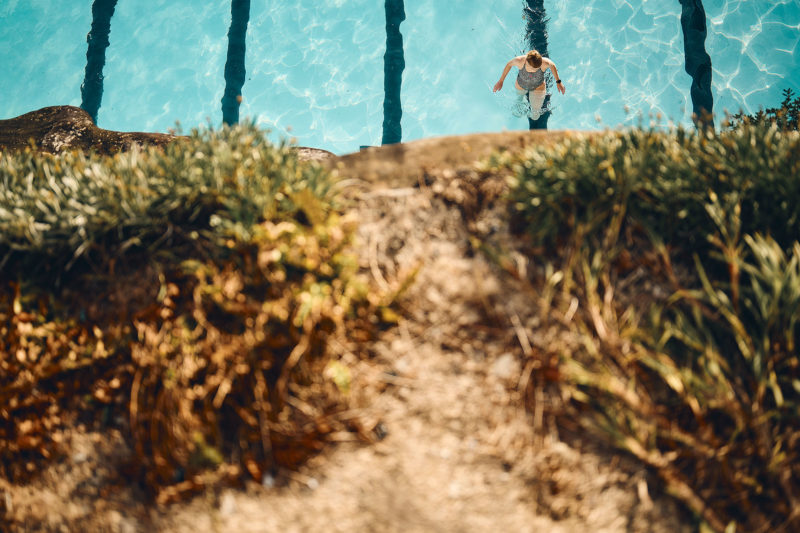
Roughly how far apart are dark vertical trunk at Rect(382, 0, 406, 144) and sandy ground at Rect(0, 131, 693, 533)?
53.0ft

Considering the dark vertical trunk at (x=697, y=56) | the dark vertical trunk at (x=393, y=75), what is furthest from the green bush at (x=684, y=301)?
the dark vertical trunk at (x=393, y=75)

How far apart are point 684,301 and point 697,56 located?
12283 millimetres

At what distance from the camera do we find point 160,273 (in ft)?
8.49

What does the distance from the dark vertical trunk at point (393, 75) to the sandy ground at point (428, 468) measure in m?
16.2

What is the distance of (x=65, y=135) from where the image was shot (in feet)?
24.8

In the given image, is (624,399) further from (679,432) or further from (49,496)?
(49,496)

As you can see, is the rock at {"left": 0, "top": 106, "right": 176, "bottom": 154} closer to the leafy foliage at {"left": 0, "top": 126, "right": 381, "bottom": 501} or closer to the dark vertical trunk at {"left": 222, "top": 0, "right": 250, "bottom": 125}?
the leafy foliage at {"left": 0, "top": 126, "right": 381, "bottom": 501}

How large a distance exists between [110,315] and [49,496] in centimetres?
101

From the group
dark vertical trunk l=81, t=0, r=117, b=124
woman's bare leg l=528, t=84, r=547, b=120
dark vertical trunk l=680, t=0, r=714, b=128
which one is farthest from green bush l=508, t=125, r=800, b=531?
dark vertical trunk l=81, t=0, r=117, b=124

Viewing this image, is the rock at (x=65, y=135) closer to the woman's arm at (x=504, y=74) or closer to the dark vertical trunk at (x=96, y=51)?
the woman's arm at (x=504, y=74)

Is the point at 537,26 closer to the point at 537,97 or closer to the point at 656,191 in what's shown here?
the point at 537,97

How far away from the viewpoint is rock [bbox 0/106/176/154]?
737 cm

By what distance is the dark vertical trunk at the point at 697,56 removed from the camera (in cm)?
1105

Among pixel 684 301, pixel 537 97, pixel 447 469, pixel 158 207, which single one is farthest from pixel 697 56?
pixel 158 207
